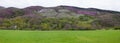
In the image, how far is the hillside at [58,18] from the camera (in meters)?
10.4

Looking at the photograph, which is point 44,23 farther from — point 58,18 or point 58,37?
point 58,37

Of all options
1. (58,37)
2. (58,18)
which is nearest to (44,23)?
(58,18)

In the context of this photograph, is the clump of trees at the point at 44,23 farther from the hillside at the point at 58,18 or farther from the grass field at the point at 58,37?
the grass field at the point at 58,37

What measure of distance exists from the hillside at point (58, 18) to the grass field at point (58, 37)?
2.52 metres

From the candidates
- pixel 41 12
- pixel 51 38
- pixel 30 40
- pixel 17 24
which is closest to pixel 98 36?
pixel 51 38

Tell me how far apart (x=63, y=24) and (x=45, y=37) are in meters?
3.34

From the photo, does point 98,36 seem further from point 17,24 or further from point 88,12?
point 88,12

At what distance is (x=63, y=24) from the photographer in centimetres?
1052

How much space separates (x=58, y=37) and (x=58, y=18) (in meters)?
4.10

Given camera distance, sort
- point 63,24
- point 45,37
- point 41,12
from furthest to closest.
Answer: point 41,12
point 63,24
point 45,37

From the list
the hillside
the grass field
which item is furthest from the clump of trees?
the grass field

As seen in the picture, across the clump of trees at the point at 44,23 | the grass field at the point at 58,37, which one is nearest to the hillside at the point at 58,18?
the clump of trees at the point at 44,23

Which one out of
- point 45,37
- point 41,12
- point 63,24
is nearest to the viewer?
point 45,37

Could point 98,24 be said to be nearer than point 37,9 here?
Yes
